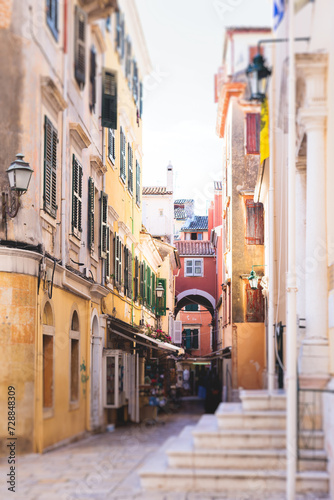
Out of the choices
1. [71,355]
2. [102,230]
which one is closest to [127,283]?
[102,230]

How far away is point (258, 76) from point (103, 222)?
9.12 metres

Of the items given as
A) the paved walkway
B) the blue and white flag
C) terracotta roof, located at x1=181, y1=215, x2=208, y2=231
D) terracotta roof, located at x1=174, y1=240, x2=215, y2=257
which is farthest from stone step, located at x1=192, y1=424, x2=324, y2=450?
terracotta roof, located at x1=181, y1=215, x2=208, y2=231

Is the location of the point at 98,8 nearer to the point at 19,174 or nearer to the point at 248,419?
the point at 19,174

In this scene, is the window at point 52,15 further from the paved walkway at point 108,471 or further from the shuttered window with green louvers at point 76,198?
the shuttered window with green louvers at point 76,198

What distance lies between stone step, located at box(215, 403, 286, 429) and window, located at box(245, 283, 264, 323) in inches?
48.2

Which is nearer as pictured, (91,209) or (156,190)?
(91,209)

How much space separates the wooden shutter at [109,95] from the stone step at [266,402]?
3.83m

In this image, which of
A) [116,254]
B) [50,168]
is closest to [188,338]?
[116,254]

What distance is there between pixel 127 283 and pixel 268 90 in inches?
493

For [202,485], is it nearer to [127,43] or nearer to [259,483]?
[259,483]

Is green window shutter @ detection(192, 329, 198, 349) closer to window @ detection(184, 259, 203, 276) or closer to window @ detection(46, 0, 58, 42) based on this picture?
window @ detection(184, 259, 203, 276)

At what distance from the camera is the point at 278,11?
7883mm

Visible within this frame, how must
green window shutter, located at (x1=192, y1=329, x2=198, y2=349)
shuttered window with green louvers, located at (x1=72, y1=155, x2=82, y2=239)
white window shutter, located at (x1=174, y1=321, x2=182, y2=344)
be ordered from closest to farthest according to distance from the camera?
shuttered window with green louvers, located at (x1=72, y1=155, x2=82, y2=239), white window shutter, located at (x1=174, y1=321, x2=182, y2=344), green window shutter, located at (x1=192, y1=329, x2=198, y2=349)

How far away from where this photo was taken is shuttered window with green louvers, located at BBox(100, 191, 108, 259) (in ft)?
52.6
